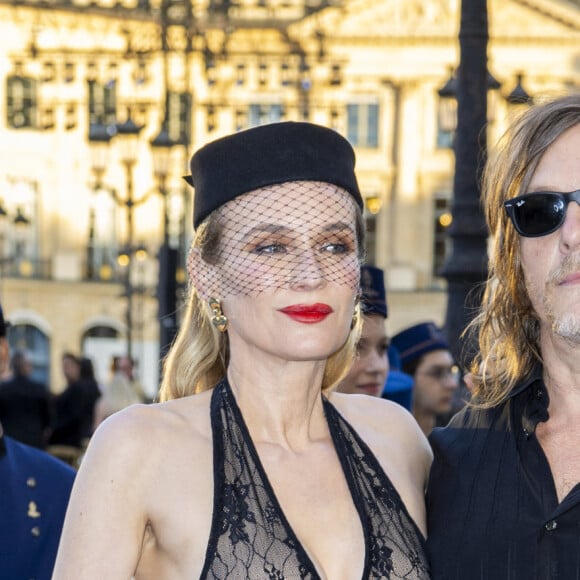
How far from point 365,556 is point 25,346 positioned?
122 ft

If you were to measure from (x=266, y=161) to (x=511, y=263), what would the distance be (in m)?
0.61

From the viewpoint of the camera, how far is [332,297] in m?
3.51

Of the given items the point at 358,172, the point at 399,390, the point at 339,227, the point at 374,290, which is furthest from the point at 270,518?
the point at 358,172

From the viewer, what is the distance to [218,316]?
143 inches

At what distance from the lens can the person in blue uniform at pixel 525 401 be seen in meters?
3.33

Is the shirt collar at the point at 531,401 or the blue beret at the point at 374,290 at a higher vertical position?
the shirt collar at the point at 531,401

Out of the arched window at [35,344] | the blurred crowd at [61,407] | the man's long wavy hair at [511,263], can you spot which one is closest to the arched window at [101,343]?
the arched window at [35,344]

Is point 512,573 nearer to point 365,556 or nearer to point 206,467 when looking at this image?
point 365,556

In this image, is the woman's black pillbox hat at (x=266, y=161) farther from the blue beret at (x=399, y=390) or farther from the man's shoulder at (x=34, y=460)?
the blue beret at (x=399, y=390)

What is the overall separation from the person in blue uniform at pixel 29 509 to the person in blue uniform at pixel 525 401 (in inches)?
53.3

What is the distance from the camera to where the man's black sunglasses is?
11.2 ft

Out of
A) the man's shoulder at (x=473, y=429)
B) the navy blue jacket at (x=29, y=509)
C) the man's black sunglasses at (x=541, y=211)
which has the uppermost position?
the man's black sunglasses at (x=541, y=211)

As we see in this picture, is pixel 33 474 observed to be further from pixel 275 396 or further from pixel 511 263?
pixel 511 263

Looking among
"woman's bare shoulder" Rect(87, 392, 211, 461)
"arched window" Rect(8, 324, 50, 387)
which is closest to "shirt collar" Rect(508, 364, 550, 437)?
"woman's bare shoulder" Rect(87, 392, 211, 461)
